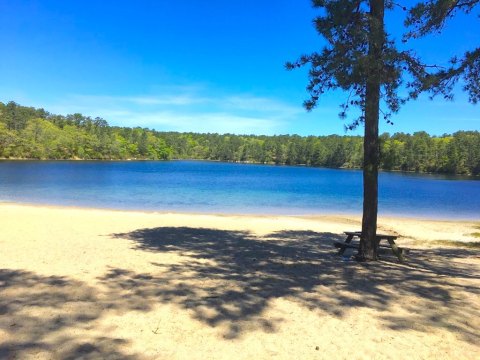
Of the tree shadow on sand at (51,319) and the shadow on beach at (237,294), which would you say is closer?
the tree shadow on sand at (51,319)

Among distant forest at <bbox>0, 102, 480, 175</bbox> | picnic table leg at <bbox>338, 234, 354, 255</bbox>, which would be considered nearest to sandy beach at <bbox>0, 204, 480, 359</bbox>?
picnic table leg at <bbox>338, 234, 354, 255</bbox>

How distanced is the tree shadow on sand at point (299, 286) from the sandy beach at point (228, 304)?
0.02 meters

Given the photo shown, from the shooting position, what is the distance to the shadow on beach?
4.87 m

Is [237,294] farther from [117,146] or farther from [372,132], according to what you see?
[117,146]

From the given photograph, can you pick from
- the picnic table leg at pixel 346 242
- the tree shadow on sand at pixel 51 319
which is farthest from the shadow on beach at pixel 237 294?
the picnic table leg at pixel 346 242

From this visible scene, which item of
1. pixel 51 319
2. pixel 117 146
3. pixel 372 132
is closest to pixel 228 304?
pixel 51 319

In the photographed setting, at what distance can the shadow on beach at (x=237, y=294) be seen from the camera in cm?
487

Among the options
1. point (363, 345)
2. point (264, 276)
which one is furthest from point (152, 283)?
point (363, 345)

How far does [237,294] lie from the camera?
21.2 feet

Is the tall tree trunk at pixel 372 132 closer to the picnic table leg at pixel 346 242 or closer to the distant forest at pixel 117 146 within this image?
the picnic table leg at pixel 346 242

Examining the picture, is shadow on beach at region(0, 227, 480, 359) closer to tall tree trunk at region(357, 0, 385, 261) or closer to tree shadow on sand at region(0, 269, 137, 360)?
tree shadow on sand at region(0, 269, 137, 360)

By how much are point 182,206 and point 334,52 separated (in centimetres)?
2269

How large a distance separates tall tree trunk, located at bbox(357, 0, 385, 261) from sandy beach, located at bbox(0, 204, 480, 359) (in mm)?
704

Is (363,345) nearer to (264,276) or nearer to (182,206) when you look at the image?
(264,276)
